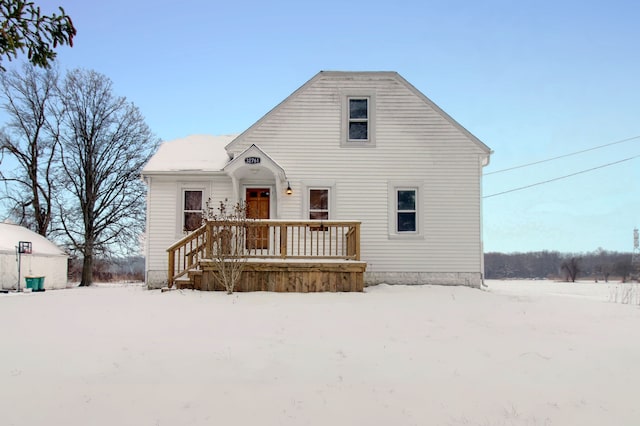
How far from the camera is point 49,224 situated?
2673 centimetres

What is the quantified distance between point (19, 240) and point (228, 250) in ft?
49.8

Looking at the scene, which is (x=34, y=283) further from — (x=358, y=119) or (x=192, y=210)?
(x=358, y=119)

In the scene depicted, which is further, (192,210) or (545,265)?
(545,265)

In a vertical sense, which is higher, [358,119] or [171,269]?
[358,119]

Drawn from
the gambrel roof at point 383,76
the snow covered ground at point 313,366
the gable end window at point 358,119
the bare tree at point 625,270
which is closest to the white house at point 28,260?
the snow covered ground at point 313,366

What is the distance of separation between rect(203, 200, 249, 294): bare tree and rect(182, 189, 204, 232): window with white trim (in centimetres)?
297

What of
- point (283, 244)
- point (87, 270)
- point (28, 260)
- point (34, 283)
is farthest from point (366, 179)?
point (87, 270)

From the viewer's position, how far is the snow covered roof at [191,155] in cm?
1489

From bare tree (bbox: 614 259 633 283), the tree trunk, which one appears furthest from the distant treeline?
the tree trunk

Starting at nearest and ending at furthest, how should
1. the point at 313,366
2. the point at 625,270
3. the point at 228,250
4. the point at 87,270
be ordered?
the point at 313,366, the point at 228,250, the point at 87,270, the point at 625,270

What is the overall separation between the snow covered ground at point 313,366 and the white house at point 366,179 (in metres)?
5.34

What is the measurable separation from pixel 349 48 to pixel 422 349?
41.0 feet

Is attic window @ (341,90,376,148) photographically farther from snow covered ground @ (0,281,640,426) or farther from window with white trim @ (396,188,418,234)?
snow covered ground @ (0,281,640,426)

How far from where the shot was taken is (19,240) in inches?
838
